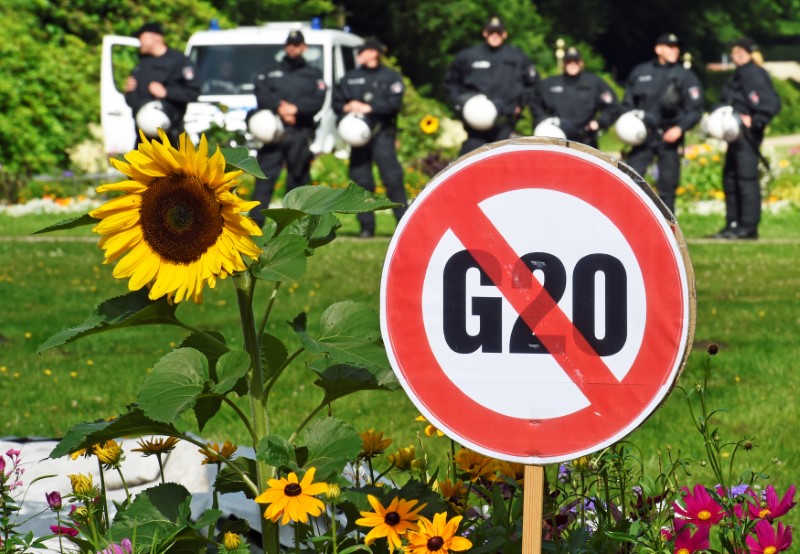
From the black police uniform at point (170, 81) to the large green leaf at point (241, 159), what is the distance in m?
13.3

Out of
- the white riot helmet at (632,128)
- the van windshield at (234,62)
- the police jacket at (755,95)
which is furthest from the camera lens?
the van windshield at (234,62)

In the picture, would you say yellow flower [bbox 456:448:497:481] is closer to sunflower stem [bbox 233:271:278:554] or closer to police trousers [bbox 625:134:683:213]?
sunflower stem [bbox 233:271:278:554]

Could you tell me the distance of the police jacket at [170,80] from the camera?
16000 mm

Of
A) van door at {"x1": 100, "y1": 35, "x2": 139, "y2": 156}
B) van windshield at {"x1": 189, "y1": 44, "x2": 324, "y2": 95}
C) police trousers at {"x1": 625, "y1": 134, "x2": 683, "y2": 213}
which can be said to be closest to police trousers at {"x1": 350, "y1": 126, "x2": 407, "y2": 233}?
police trousers at {"x1": 625, "y1": 134, "x2": 683, "y2": 213}

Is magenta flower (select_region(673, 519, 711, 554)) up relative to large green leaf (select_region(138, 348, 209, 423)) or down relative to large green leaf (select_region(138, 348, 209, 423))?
down

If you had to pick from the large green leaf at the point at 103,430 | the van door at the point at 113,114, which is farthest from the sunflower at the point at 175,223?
the van door at the point at 113,114

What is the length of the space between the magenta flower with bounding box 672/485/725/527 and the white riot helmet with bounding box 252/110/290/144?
40.5 feet

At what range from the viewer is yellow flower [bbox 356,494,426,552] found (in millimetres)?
2648

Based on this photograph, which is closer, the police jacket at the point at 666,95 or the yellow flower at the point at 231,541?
the yellow flower at the point at 231,541

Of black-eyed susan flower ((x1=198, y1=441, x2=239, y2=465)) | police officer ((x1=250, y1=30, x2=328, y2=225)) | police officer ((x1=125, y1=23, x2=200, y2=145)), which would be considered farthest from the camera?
police officer ((x1=125, y1=23, x2=200, y2=145))

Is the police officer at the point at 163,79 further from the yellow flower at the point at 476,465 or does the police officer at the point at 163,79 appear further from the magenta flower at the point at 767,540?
the magenta flower at the point at 767,540

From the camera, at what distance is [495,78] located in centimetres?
1544

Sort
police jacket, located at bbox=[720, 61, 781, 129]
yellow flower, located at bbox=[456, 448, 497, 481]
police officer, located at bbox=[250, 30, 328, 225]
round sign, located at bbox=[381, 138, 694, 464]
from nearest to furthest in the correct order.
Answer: round sign, located at bbox=[381, 138, 694, 464]
yellow flower, located at bbox=[456, 448, 497, 481]
police jacket, located at bbox=[720, 61, 781, 129]
police officer, located at bbox=[250, 30, 328, 225]

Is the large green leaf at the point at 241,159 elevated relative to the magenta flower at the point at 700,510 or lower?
elevated
